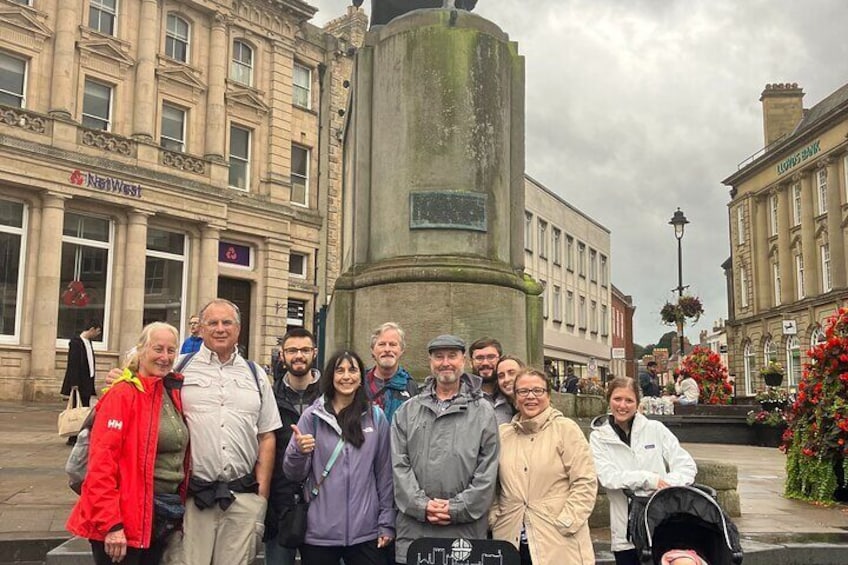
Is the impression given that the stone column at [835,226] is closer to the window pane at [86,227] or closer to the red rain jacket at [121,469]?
the window pane at [86,227]

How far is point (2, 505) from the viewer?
22.6 ft

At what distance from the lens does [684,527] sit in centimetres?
446

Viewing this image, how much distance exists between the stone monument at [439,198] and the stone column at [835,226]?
1946 inches

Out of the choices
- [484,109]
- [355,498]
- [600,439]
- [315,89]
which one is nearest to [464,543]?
[355,498]

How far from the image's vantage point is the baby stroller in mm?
4227

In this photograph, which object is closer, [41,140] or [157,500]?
[157,500]

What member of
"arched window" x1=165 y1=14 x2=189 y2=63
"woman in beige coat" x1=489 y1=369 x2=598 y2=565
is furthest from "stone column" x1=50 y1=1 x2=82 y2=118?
"woman in beige coat" x1=489 y1=369 x2=598 y2=565

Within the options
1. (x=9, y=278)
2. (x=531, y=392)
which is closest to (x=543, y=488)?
(x=531, y=392)

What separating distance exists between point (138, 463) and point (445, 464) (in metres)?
1.59

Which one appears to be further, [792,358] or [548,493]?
[792,358]

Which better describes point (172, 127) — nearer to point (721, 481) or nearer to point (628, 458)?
point (721, 481)

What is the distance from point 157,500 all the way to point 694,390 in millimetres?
19327

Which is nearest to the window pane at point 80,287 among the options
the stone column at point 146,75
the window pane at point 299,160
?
the stone column at point 146,75

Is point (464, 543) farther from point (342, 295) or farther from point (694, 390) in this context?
point (694, 390)
